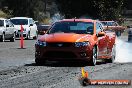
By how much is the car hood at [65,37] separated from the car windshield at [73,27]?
1.76 ft

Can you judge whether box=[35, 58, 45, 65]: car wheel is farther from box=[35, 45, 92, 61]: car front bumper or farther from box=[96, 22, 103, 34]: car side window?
box=[96, 22, 103, 34]: car side window

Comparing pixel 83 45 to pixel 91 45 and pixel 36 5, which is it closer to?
pixel 91 45

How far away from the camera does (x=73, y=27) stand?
60.8 ft

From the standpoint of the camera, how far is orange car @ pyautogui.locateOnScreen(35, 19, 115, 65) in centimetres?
1725

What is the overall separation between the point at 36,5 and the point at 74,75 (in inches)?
2834

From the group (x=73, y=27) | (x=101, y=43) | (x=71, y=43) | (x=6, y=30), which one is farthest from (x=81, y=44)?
(x=6, y=30)

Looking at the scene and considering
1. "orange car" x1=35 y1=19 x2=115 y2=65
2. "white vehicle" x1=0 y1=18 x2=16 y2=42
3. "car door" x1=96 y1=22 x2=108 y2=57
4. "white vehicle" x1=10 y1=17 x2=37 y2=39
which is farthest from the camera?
"white vehicle" x1=10 y1=17 x2=37 y2=39

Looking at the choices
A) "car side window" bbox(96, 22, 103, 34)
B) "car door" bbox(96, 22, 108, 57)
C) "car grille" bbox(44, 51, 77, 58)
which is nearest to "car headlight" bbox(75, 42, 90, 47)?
"car grille" bbox(44, 51, 77, 58)

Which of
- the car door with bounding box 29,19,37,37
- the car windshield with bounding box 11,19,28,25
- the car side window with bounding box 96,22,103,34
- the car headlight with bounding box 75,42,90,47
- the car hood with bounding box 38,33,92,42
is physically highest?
the car side window with bounding box 96,22,103,34

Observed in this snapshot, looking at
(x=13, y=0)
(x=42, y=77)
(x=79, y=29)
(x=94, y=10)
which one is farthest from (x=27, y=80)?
(x=13, y=0)

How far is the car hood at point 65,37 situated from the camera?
17.2m

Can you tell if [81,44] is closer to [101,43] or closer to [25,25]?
[101,43]

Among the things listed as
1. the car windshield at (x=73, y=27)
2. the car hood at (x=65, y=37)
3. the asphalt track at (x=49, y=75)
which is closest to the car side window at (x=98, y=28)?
the car windshield at (x=73, y=27)

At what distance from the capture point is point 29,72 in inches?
589
